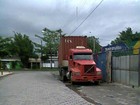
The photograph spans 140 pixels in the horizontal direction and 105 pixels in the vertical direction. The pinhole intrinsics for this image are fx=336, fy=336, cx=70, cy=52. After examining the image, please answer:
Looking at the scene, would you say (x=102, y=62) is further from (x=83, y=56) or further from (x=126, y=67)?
(x=126, y=67)

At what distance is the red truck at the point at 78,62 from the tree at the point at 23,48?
60.8m

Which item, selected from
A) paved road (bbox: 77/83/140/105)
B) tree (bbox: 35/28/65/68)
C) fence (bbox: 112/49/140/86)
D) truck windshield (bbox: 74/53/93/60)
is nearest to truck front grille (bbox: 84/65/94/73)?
truck windshield (bbox: 74/53/93/60)

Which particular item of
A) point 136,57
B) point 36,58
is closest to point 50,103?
point 136,57

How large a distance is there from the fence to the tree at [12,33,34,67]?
220 ft

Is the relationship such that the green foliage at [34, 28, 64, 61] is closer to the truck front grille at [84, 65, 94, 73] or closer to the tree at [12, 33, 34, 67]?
the tree at [12, 33, 34, 67]

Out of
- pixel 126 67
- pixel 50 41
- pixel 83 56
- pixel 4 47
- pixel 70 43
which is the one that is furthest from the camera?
pixel 50 41

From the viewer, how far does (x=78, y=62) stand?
93.1 ft

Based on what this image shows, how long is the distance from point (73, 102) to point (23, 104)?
7.44 ft

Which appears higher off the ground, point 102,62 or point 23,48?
point 23,48

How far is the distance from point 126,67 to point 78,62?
180 inches

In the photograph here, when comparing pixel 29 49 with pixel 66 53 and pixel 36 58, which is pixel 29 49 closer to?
pixel 36 58

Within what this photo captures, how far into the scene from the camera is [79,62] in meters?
28.3

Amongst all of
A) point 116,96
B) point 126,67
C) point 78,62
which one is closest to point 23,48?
point 78,62

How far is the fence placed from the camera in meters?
23.2
